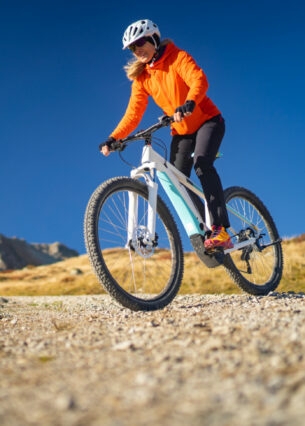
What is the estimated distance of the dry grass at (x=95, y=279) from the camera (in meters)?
13.0

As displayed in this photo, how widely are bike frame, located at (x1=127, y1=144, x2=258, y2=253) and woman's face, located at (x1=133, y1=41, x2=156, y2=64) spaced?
1.20 meters

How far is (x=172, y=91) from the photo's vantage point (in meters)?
6.46

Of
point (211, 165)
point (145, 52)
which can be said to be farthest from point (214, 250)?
point (145, 52)

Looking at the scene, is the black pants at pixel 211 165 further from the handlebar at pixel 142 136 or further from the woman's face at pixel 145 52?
the woman's face at pixel 145 52

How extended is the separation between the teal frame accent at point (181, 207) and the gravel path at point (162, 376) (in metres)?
2.76

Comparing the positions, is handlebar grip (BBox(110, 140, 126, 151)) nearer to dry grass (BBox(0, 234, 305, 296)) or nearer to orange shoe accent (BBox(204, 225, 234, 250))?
orange shoe accent (BBox(204, 225, 234, 250))

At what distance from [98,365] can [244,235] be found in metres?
5.30

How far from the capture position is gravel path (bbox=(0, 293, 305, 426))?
1.83 m

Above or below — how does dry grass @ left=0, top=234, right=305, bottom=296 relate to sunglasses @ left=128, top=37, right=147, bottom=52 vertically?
below

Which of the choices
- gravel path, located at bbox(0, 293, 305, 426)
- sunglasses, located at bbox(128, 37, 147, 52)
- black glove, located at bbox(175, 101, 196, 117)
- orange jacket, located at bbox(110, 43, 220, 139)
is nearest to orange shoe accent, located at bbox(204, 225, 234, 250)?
orange jacket, located at bbox(110, 43, 220, 139)

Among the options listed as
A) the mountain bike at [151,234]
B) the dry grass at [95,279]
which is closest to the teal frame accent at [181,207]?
the mountain bike at [151,234]

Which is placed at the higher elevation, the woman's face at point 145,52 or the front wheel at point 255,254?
the woman's face at point 145,52

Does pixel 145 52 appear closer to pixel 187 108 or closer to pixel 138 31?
pixel 138 31

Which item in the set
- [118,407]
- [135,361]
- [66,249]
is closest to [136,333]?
[135,361]
